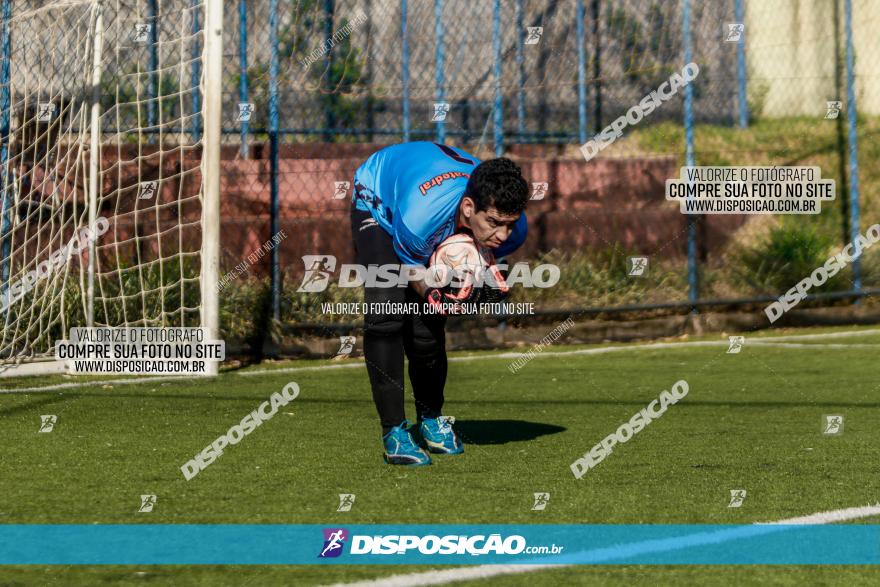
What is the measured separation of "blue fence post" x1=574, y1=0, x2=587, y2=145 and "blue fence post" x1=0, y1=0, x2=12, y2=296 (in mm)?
6653

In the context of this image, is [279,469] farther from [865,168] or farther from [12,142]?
[865,168]

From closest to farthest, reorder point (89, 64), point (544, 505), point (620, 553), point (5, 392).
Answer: point (620, 553) → point (544, 505) → point (5, 392) → point (89, 64)

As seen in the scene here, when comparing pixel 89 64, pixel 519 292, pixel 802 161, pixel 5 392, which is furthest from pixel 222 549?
pixel 802 161

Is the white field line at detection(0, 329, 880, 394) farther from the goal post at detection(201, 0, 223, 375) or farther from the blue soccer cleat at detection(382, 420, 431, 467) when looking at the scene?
the blue soccer cleat at detection(382, 420, 431, 467)

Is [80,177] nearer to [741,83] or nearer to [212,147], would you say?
[212,147]

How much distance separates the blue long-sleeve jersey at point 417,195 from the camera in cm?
625

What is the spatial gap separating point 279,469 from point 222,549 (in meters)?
1.74

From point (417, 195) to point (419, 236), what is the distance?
211 mm

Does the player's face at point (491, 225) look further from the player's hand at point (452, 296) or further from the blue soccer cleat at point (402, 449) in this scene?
the blue soccer cleat at point (402, 449)

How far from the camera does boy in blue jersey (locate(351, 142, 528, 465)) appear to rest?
20.3 feet

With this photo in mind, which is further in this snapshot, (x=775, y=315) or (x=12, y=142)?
(x=775, y=315)

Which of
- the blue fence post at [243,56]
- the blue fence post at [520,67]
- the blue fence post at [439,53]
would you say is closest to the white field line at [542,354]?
the blue fence post at [439,53]

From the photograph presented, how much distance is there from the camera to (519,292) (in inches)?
531

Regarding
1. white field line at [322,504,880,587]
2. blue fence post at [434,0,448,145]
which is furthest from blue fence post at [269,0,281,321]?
white field line at [322,504,880,587]
